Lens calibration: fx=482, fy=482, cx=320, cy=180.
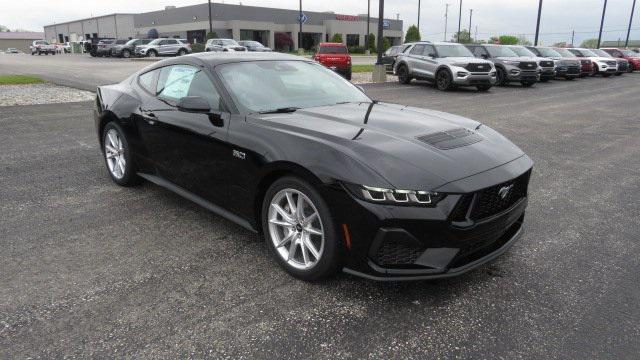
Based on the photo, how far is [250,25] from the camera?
213 feet

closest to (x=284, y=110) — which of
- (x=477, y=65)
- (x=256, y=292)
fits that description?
(x=256, y=292)

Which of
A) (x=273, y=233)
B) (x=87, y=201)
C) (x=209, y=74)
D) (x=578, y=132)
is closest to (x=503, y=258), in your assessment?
(x=273, y=233)

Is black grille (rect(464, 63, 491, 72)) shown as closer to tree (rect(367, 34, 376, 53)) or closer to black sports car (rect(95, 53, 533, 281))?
black sports car (rect(95, 53, 533, 281))

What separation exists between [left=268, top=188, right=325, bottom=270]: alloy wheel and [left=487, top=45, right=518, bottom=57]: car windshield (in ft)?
64.5

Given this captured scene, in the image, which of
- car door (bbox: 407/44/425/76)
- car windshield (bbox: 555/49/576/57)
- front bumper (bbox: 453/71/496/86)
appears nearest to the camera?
front bumper (bbox: 453/71/496/86)

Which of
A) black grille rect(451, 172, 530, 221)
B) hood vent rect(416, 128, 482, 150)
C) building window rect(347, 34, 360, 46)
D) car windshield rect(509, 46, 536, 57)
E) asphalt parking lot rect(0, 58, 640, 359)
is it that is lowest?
asphalt parking lot rect(0, 58, 640, 359)

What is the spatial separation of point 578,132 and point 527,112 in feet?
9.31

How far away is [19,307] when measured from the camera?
2.93m

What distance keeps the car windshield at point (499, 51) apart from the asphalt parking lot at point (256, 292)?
16628 mm

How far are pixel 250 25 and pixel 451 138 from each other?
65.8 m

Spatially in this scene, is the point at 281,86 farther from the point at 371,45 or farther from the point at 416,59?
the point at 371,45

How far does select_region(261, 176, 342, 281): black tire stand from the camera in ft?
9.61

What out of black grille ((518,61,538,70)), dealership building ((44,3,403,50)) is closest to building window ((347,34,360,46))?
dealership building ((44,3,403,50))

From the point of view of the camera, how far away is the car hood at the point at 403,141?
283 centimetres
